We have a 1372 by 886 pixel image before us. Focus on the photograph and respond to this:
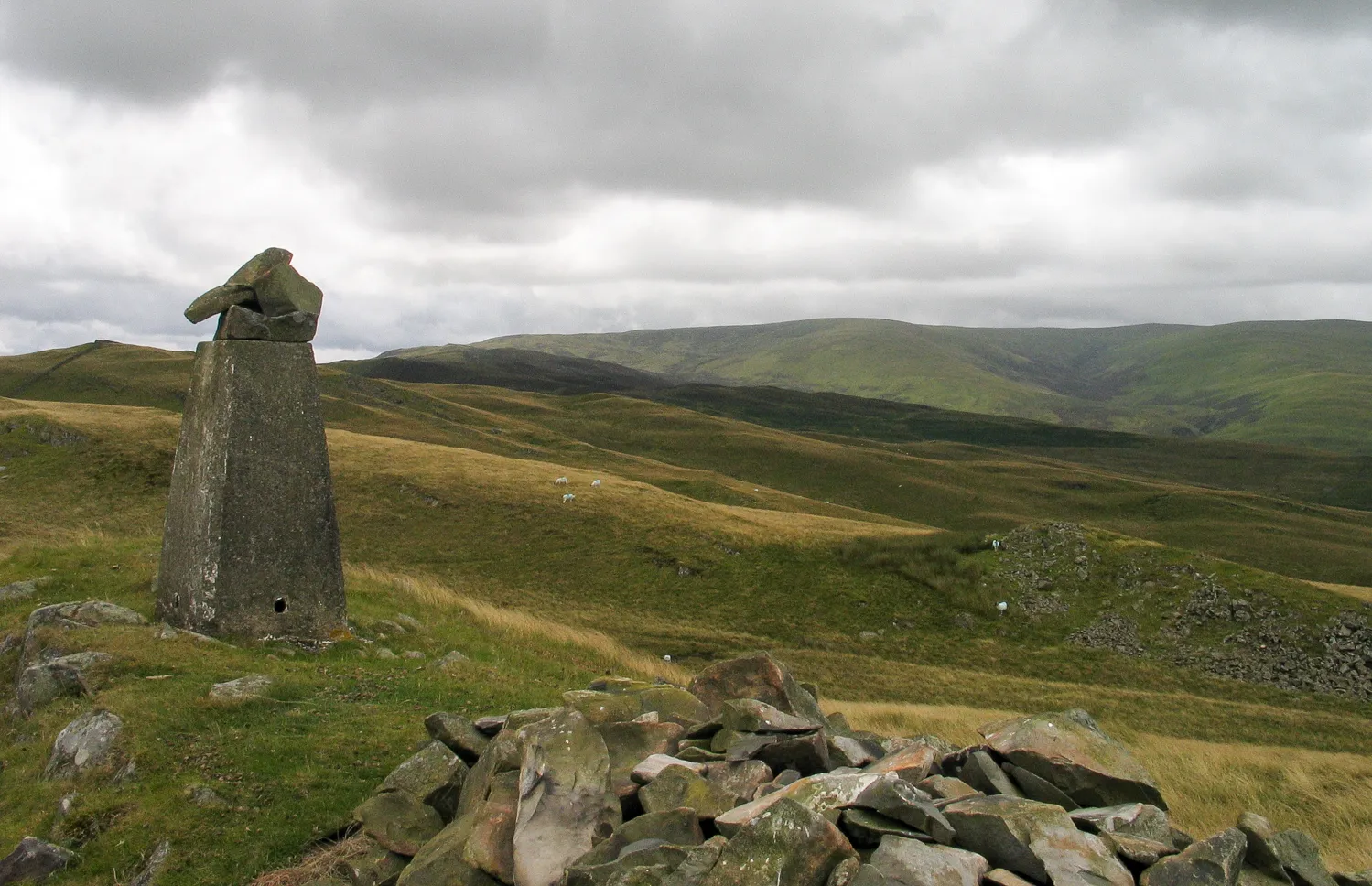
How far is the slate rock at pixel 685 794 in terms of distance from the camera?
310 inches

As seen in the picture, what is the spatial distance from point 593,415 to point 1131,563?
283 feet

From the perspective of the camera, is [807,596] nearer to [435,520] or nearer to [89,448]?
[435,520]

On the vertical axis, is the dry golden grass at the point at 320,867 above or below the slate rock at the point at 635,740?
below

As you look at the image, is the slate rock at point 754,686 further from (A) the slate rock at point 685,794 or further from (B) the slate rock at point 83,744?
(B) the slate rock at point 83,744

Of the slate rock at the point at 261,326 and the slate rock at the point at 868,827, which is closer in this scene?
the slate rock at the point at 868,827

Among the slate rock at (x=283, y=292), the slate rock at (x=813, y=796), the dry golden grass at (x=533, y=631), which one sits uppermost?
the slate rock at (x=283, y=292)

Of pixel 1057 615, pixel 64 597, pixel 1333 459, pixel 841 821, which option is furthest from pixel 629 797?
pixel 1333 459

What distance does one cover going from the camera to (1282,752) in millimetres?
19531

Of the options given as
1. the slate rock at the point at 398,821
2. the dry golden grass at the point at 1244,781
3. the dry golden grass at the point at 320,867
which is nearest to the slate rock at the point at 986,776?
the dry golden grass at the point at 1244,781

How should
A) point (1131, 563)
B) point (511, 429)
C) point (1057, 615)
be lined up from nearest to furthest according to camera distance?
point (1057, 615), point (1131, 563), point (511, 429)

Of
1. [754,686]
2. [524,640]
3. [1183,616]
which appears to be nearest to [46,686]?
[524,640]

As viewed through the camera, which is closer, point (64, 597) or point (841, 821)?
point (841, 821)

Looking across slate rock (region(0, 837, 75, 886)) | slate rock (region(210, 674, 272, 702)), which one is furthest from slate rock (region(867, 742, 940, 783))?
slate rock (region(210, 674, 272, 702))

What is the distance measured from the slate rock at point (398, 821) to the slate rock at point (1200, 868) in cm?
647
